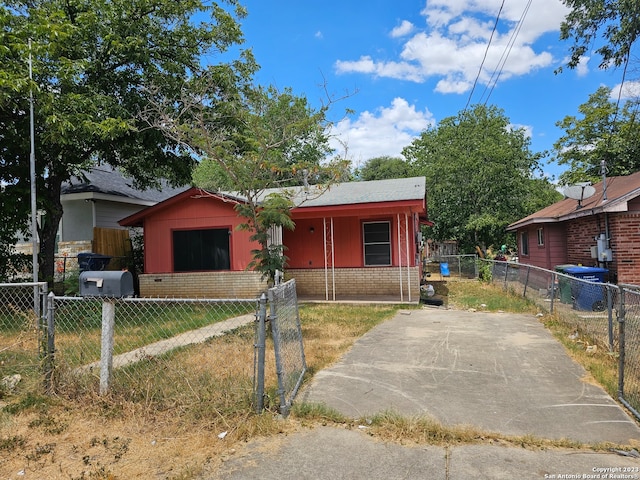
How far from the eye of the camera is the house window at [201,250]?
1198 centimetres

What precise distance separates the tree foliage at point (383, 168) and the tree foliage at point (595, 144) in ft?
60.1

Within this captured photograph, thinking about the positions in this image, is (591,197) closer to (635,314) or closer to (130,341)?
(635,314)

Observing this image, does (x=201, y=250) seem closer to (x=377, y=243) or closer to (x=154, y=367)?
(x=377, y=243)

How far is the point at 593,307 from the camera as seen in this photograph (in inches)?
294

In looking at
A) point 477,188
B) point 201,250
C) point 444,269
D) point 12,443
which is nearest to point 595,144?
point 477,188

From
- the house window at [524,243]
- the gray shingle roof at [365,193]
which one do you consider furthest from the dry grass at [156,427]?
the house window at [524,243]

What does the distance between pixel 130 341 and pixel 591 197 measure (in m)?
13.9

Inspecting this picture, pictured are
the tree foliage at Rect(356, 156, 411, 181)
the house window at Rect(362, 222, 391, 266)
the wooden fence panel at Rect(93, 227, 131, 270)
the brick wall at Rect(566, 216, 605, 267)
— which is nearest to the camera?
the brick wall at Rect(566, 216, 605, 267)

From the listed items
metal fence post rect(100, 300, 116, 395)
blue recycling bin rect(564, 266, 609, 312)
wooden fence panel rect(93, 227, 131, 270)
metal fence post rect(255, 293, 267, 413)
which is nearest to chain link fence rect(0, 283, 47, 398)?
metal fence post rect(100, 300, 116, 395)

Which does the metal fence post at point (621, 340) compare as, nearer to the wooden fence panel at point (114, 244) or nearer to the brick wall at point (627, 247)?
the brick wall at point (627, 247)

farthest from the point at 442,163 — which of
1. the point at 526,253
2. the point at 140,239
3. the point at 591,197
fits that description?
the point at 140,239

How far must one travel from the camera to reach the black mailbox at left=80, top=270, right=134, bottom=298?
4.28 m

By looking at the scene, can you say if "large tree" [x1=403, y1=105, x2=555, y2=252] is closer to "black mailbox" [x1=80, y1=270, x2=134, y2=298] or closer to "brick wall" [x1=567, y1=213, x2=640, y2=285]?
"brick wall" [x1=567, y1=213, x2=640, y2=285]

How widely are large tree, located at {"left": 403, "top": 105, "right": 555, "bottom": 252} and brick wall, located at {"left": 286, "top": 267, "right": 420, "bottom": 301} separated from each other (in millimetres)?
12180
